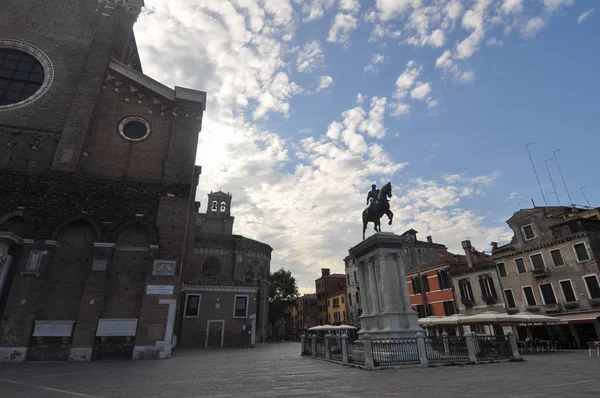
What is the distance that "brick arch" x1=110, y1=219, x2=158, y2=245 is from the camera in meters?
16.2

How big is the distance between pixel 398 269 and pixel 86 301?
47.6ft

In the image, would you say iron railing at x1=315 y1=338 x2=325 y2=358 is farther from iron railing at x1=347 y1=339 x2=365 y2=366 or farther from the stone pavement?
the stone pavement

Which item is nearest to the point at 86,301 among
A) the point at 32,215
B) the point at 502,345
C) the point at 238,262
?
the point at 32,215

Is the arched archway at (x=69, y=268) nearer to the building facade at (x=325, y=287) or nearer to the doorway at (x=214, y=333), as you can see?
the doorway at (x=214, y=333)

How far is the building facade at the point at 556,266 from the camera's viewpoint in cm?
2128

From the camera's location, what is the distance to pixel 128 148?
18719 mm

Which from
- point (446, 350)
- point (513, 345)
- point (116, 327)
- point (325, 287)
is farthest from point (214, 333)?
point (325, 287)

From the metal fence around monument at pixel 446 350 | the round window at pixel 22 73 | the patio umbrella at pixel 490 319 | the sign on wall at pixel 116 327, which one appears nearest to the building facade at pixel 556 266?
the patio umbrella at pixel 490 319

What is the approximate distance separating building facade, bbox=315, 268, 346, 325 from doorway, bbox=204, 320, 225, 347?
1440 inches

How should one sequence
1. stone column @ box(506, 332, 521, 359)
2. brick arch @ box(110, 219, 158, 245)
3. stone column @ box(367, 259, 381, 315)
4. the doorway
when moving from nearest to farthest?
stone column @ box(506, 332, 521, 359)
stone column @ box(367, 259, 381, 315)
brick arch @ box(110, 219, 158, 245)
the doorway

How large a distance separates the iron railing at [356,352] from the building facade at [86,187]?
29.8ft

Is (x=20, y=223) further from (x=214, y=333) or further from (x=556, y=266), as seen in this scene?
(x=556, y=266)

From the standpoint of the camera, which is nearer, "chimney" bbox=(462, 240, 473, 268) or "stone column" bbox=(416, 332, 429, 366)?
"stone column" bbox=(416, 332, 429, 366)

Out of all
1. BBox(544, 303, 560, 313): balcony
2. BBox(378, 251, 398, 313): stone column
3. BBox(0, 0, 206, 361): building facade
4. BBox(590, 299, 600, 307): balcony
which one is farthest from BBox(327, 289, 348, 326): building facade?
BBox(378, 251, 398, 313): stone column
